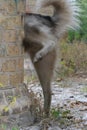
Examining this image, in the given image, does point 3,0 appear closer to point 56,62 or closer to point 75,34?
point 56,62

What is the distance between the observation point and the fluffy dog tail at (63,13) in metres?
6.32

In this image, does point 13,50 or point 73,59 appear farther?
point 73,59

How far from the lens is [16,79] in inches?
242

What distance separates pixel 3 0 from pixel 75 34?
856cm

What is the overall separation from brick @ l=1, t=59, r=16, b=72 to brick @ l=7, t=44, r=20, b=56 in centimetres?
9

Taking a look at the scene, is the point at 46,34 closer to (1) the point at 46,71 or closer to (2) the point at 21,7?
(2) the point at 21,7

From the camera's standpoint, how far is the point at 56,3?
251 inches

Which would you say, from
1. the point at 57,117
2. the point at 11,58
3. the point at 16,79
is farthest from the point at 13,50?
the point at 57,117

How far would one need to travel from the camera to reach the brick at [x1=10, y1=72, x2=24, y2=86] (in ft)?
20.0

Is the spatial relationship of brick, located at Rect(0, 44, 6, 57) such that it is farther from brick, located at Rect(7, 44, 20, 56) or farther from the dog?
the dog

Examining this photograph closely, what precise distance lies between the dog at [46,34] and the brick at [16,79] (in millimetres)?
259

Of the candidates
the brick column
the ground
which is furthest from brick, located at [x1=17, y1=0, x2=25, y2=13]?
the ground

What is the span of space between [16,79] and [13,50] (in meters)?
0.35

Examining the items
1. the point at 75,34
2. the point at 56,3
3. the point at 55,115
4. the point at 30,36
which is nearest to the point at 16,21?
the point at 30,36
